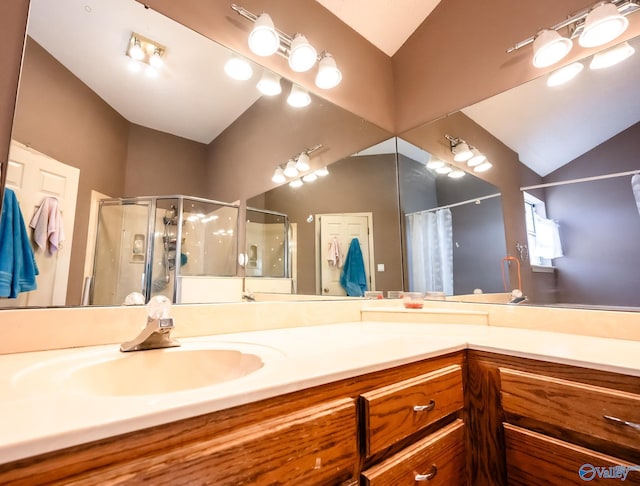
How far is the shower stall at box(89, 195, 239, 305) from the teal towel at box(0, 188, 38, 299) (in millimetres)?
145

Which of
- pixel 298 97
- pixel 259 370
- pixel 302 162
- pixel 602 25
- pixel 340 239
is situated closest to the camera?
pixel 259 370

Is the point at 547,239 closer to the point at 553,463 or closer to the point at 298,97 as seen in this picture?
the point at 553,463

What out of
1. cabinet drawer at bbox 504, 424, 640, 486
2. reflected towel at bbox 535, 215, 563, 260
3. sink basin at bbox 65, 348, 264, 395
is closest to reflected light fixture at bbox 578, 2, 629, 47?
reflected towel at bbox 535, 215, 563, 260

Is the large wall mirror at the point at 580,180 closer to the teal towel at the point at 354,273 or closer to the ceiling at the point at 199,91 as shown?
the ceiling at the point at 199,91

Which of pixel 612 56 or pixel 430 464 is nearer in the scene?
pixel 430 464

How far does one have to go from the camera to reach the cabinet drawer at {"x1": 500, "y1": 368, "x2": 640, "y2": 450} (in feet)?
2.31

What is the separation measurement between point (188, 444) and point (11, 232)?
2.67 ft

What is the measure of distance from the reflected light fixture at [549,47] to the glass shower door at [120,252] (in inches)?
70.7

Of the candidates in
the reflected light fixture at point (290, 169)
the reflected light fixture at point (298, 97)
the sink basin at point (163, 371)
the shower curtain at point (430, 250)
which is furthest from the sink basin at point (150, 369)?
the shower curtain at point (430, 250)

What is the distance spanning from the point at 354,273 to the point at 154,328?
1225mm

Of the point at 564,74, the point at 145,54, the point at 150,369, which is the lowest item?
the point at 150,369

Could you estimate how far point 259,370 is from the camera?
25.4 inches

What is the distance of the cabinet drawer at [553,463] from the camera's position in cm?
71

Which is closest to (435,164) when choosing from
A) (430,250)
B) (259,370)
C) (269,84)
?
(430,250)
